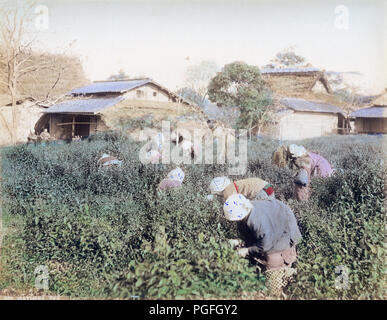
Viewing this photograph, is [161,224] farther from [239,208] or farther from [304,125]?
[304,125]

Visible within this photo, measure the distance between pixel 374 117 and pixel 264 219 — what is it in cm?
230

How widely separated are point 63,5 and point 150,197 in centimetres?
274

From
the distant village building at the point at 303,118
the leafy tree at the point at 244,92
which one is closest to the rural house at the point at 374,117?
the distant village building at the point at 303,118

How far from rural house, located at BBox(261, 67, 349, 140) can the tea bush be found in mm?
203

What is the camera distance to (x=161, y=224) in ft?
14.5

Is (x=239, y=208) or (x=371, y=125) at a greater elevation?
(x=371, y=125)

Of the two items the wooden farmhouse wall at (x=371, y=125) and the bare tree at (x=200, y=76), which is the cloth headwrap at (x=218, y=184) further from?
the wooden farmhouse wall at (x=371, y=125)

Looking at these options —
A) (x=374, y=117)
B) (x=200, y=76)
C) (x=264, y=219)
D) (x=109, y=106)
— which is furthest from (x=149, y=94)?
(x=374, y=117)

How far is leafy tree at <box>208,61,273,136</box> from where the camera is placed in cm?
499

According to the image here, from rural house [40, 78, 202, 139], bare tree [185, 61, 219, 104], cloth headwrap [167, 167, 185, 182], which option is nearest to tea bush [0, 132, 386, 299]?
cloth headwrap [167, 167, 185, 182]

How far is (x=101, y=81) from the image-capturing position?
5.07m

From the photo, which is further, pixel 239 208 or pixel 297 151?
pixel 297 151

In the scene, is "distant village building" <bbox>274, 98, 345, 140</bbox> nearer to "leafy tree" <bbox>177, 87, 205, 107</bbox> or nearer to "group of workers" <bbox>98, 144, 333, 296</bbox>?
"group of workers" <bbox>98, 144, 333, 296</bbox>
